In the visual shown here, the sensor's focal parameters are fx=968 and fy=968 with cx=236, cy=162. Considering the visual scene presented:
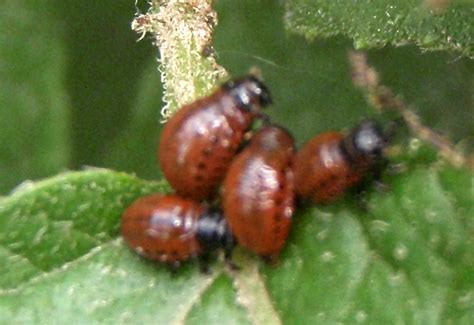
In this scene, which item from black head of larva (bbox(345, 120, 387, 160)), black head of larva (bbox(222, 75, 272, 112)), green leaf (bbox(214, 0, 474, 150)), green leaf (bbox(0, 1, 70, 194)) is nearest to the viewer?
black head of larva (bbox(345, 120, 387, 160))

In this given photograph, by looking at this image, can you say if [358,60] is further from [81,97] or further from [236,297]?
[81,97]

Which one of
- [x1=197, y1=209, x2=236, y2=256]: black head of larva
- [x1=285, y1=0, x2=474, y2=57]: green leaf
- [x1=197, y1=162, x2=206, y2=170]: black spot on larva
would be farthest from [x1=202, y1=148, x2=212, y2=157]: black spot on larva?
[x1=285, y1=0, x2=474, y2=57]: green leaf

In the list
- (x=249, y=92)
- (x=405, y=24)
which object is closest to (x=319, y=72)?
(x=249, y=92)

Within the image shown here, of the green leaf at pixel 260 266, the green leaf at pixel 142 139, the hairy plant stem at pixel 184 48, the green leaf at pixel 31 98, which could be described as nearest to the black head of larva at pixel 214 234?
the green leaf at pixel 260 266

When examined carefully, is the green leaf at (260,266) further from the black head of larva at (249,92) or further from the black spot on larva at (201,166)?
the black head of larva at (249,92)

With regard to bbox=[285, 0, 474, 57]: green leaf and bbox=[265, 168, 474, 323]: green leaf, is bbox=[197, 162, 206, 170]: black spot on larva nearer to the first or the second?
bbox=[265, 168, 474, 323]: green leaf

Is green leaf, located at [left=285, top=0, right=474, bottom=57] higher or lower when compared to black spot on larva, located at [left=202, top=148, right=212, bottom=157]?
higher
